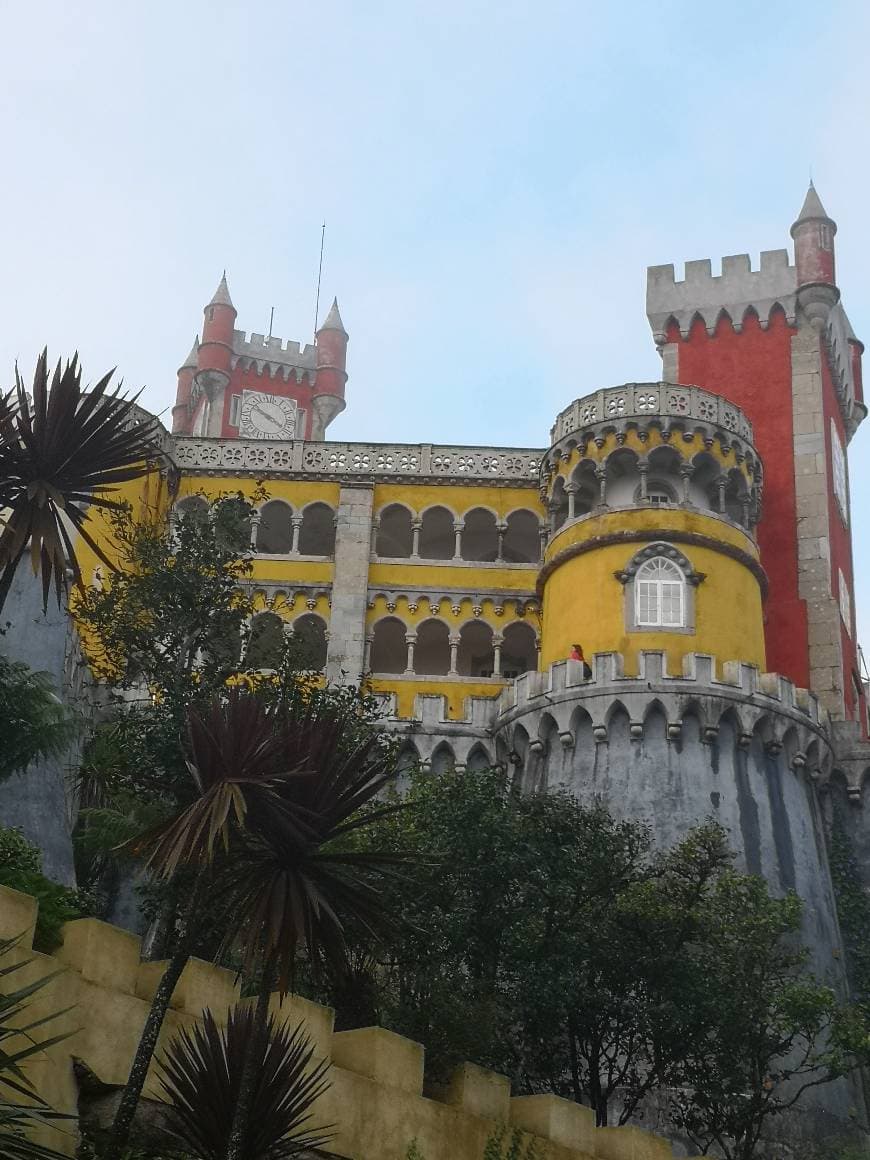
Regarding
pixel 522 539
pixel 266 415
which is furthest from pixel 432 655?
pixel 266 415

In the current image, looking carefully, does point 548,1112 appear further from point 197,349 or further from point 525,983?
point 197,349

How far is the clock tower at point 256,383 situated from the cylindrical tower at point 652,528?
109 ft

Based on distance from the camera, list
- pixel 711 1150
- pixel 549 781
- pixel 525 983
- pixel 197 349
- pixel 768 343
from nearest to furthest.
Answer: pixel 525 983 → pixel 711 1150 → pixel 549 781 → pixel 768 343 → pixel 197 349

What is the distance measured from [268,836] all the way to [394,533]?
32.2 m

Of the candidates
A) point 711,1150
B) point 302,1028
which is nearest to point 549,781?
point 711,1150

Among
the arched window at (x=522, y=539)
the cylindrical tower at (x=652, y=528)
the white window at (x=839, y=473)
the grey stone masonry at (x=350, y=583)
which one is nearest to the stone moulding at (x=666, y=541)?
the cylindrical tower at (x=652, y=528)

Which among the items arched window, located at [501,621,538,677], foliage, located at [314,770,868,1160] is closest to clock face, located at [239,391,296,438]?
arched window, located at [501,621,538,677]

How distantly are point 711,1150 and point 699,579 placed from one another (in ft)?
49.0

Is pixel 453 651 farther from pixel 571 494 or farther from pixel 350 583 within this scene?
pixel 571 494

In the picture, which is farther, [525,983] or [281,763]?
[525,983]

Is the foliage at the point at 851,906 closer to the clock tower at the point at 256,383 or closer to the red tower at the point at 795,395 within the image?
the red tower at the point at 795,395

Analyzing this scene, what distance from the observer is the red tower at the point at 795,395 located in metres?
46.8

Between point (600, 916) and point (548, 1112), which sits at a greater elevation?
point (600, 916)

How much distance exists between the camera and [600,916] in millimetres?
29516
